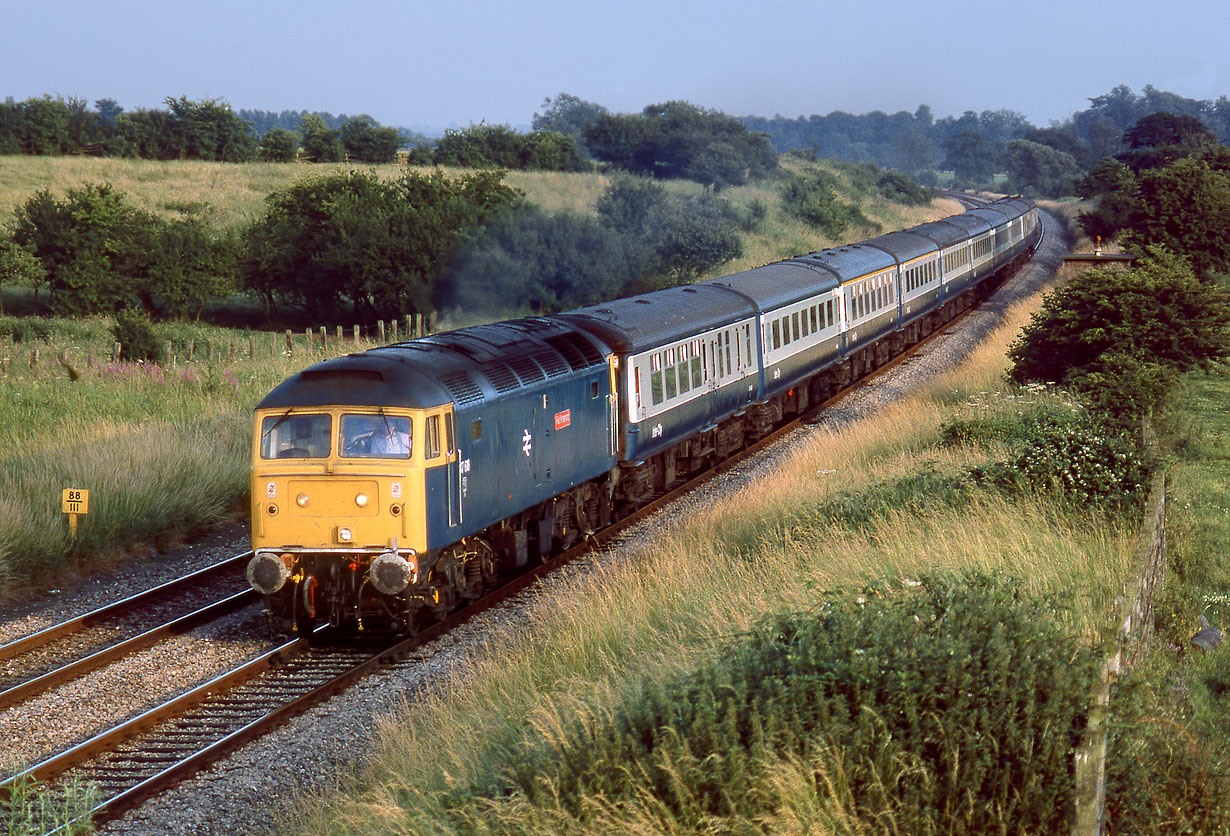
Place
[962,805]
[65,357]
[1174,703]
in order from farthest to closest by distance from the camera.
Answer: [65,357] → [1174,703] → [962,805]

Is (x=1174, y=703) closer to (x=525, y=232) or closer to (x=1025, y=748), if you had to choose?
(x=1025, y=748)

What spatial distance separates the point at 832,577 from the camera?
30.8 ft

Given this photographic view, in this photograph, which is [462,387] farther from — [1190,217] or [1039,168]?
[1039,168]

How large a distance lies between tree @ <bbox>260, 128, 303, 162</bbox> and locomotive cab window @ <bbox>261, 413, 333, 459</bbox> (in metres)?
77.2

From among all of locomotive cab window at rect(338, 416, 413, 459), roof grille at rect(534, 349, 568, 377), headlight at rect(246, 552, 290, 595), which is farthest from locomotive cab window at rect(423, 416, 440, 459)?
roof grille at rect(534, 349, 568, 377)

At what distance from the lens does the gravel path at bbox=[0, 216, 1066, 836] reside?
8188 millimetres

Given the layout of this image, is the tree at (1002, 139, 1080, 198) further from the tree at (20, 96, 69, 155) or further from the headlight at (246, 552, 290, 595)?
the headlight at (246, 552, 290, 595)

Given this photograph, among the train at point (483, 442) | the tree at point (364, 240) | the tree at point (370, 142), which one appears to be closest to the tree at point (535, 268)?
the tree at point (364, 240)

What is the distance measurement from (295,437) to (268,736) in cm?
290

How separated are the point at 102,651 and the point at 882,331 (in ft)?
70.7

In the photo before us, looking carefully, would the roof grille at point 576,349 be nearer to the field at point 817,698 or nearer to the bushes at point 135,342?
the field at point 817,698

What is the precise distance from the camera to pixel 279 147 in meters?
84.7

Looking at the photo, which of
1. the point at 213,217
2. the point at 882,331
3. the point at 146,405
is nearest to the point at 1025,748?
the point at 146,405

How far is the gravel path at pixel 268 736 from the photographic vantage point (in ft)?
26.9
